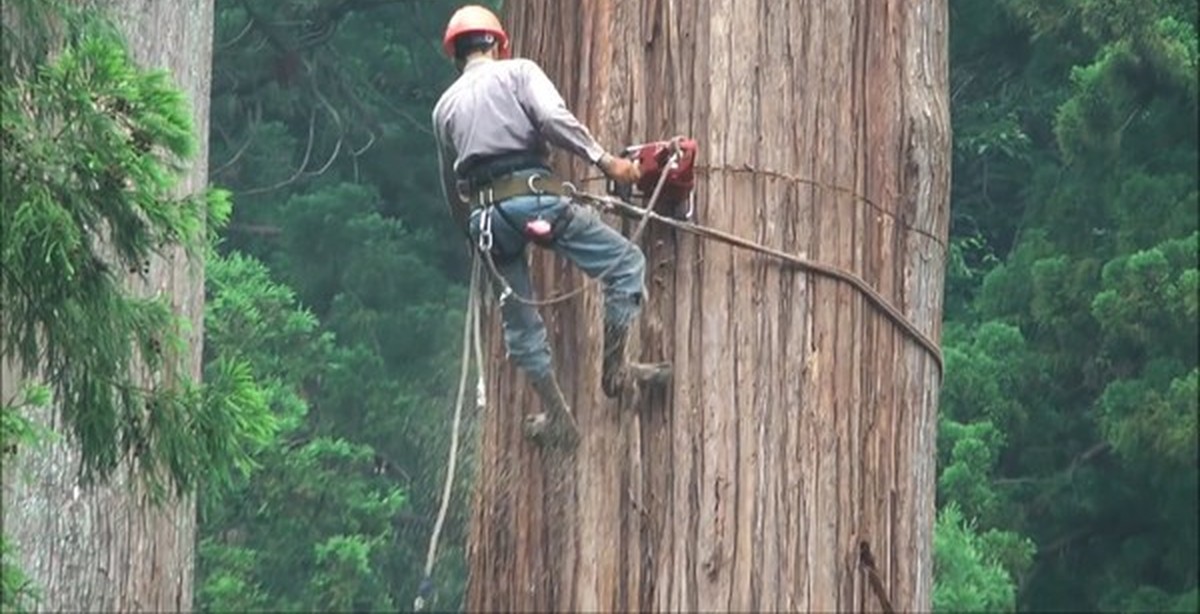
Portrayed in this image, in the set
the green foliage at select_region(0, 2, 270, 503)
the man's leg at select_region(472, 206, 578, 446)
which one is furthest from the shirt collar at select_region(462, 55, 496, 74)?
the green foliage at select_region(0, 2, 270, 503)

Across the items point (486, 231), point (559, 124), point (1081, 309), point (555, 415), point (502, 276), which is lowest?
point (555, 415)

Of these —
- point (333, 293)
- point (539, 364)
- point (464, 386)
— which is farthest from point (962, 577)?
point (539, 364)

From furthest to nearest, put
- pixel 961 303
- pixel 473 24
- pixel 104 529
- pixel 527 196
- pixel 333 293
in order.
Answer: pixel 333 293 → pixel 961 303 → pixel 104 529 → pixel 473 24 → pixel 527 196

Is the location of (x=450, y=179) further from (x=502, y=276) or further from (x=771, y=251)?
(x=771, y=251)

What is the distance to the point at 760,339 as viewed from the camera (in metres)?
8.39

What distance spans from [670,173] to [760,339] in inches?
17.3

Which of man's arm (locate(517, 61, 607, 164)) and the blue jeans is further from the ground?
man's arm (locate(517, 61, 607, 164))

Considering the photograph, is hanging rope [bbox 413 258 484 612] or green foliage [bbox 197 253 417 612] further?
green foliage [bbox 197 253 417 612]

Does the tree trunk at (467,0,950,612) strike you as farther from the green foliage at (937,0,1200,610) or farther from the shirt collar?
the green foliage at (937,0,1200,610)

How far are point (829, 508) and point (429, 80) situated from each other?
65.8ft

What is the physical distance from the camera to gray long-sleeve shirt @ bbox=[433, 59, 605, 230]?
8.46 metres

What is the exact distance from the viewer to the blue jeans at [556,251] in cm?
837

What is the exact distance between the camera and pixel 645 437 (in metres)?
8.42

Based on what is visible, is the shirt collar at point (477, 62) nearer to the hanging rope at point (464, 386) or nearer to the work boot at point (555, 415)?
the hanging rope at point (464, 386)
